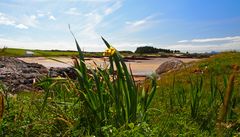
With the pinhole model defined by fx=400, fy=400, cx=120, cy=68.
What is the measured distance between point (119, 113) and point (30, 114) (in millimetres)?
1458

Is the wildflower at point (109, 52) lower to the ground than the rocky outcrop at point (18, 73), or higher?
higher

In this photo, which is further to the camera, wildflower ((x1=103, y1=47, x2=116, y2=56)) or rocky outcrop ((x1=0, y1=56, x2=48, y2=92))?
rocky outcrop ((x1=0, y1=56, x2=48, y2=92))

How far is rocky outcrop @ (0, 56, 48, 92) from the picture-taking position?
53.8ft

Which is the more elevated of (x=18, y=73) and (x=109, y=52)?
(x=109, y=52)

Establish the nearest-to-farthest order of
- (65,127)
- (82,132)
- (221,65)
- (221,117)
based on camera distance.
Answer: (221,117)
(82,132)
(65,127)
(221,65)

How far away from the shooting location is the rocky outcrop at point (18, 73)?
645 inches

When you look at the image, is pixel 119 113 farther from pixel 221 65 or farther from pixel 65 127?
pixel 221 65

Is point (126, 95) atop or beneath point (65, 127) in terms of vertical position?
atop

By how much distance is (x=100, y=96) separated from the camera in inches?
192

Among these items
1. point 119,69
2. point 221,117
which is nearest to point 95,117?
point 119,69

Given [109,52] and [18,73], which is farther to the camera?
[18,73]

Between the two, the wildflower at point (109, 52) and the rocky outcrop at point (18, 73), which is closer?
the wildflower at point (109, 52)

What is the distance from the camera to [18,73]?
740 inches

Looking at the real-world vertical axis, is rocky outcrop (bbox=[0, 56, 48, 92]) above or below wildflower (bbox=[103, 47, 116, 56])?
below
